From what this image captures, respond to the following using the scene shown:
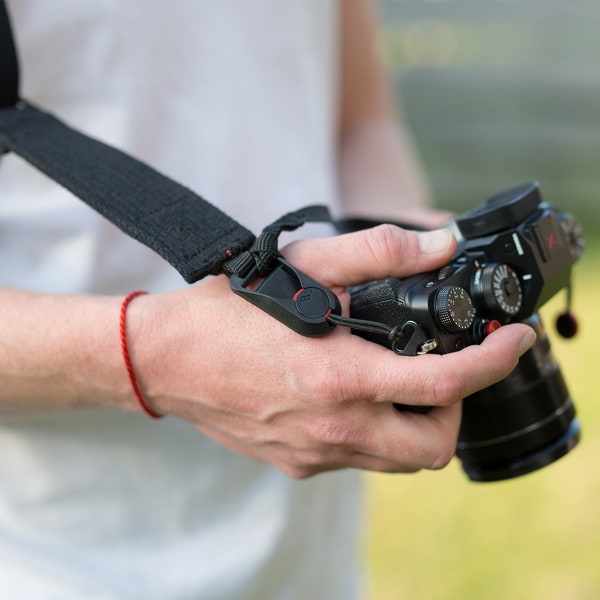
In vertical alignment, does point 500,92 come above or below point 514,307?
below

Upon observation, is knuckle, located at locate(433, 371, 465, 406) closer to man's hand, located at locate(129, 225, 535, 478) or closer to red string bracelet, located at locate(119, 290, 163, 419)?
man's hand, located at locate(129, 225, 535, 478)

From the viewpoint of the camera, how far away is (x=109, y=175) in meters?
0.80

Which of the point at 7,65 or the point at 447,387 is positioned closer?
the point at 447,387

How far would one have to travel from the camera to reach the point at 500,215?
2.76ft

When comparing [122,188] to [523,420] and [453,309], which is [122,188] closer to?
[453,309]

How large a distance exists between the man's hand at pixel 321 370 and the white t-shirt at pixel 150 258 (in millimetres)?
214

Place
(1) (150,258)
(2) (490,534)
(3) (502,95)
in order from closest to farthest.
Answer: (1) (150,258) < (2) (490,534) < (3) (502,95)

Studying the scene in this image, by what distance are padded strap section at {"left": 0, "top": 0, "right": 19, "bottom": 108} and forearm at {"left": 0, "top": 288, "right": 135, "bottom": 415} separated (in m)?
0.19

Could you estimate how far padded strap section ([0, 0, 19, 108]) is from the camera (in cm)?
82

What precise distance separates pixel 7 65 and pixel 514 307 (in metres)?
0.52

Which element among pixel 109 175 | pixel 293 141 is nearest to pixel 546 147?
pixel 293 141

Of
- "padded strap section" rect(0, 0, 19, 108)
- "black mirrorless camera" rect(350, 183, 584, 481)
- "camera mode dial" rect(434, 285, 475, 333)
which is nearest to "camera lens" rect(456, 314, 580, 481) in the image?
"black mirrorless camera" rect(350, 183, 584, 481)

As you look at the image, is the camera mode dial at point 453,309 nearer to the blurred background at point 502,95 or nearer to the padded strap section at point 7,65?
the padded strap section at point 7,65

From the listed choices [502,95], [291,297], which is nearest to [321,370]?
[291,297]
